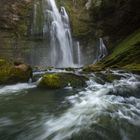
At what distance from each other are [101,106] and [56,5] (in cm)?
2061

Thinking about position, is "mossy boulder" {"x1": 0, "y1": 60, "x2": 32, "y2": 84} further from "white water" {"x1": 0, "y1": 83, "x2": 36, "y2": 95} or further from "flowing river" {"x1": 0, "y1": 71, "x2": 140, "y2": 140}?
"flowing river" {"x1": 0, "y1": 71, "x2": 140, "y2": 140}

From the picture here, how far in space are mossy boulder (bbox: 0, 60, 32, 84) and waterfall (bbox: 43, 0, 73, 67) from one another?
1168 cm

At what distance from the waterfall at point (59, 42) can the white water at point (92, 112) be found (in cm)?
1438

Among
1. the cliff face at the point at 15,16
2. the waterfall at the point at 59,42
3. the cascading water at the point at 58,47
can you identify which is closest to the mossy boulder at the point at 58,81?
the cascading water at the point at 58,47

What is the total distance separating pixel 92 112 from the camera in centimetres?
597

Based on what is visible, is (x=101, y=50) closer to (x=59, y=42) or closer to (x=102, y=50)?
(x=102, y=50)

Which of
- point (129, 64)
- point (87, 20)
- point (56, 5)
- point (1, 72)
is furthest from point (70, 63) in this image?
point (1, 72)

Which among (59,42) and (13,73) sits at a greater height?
(59,42)

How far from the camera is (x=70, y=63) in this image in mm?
22734

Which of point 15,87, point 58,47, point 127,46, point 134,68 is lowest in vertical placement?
point 15,87

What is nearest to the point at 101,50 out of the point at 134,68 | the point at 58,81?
the point at 134,68

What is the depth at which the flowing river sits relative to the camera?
480 centimetres

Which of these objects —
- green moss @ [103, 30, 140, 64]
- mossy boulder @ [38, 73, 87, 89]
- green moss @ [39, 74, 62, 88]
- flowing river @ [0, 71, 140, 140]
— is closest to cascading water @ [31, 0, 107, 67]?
green moss @ [103, 30, 140, 64]

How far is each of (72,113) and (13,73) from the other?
5.31m
